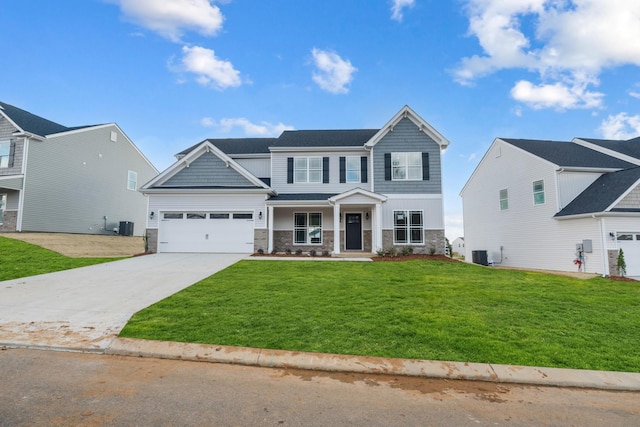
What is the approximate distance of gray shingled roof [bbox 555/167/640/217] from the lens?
567 inches

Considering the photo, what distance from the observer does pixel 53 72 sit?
53.6ft

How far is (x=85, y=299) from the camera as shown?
25.4ft

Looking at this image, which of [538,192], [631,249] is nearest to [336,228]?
[538,192]

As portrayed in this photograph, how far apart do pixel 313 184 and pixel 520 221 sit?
11817mm

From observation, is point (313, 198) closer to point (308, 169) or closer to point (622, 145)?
point (308, 169)

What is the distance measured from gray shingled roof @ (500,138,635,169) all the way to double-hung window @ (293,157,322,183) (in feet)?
38.3

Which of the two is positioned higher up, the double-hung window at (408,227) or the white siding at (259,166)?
the white siding at (259,166)

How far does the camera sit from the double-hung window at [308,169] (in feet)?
62.8

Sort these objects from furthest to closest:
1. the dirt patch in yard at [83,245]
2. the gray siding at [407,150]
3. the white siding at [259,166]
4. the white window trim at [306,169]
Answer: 1. the white siding at [259,166]
2. the white window trim at [306,169]
3. the gray siding at [407,150]
4. the dirt patch in yard at [83,245]

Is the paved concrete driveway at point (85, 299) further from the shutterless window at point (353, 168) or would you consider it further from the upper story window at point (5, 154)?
the upper story window at point (5, 154)

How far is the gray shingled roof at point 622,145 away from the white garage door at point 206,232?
2050cm

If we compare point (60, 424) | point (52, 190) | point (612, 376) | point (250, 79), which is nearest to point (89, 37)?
point (250, 79)

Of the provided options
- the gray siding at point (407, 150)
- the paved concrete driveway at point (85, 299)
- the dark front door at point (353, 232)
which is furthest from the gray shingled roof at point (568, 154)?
the paved concrete driveway at point (85, 299)

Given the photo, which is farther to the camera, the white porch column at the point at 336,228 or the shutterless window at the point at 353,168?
the shutterless window at the point at 353,168
